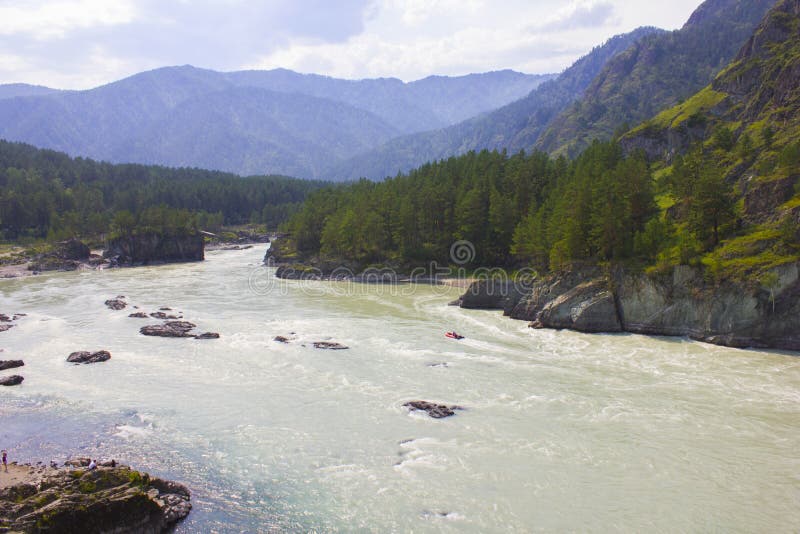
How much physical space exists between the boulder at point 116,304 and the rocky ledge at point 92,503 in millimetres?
51745

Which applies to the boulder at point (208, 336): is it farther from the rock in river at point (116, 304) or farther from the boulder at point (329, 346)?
the rock in river at point (116, 304)

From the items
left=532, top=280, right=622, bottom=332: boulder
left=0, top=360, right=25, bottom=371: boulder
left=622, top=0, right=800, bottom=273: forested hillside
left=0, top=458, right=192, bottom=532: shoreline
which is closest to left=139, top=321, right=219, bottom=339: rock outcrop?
left=0, top=360, right=25, bottom=371: boulder

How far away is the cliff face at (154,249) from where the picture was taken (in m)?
134

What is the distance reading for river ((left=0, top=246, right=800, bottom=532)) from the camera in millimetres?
23672

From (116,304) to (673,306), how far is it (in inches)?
2766

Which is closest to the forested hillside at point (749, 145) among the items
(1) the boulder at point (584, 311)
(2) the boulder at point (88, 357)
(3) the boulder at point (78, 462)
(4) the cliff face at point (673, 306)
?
(4) the cliff face at point (673, 306)

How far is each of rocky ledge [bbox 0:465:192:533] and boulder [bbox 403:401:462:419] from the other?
1543 centimetres

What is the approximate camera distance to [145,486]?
74.6ft

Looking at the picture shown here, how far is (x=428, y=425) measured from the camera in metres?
32.2

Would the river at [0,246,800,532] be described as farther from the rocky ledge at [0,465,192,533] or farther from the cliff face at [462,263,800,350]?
the cliff face at [462,263,800,350]

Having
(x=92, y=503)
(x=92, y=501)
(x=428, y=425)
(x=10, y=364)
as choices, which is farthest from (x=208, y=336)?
(x=92, y=503)

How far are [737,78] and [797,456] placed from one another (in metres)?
106

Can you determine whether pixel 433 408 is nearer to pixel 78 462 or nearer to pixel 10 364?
pixel 78 462

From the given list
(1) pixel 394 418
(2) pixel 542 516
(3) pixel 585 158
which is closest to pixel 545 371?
(1) pixel 394 418
